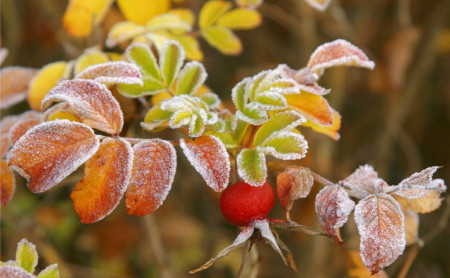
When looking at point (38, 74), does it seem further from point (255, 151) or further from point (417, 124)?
point (417, 124)

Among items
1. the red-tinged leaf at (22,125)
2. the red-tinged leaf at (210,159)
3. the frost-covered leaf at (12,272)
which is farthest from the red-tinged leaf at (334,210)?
the red-tinged leaf at (22,125)

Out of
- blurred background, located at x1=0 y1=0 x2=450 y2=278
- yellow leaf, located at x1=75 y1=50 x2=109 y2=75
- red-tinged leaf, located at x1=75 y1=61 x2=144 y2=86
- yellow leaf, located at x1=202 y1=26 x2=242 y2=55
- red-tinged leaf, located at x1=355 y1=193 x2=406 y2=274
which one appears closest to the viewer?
red-tinged leaf, located at x1=355 y1=193 x2=406 y2=274

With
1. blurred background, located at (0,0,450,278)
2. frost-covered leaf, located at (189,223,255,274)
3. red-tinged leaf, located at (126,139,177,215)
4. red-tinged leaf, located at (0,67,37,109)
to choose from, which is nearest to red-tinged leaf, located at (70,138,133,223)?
red-tinged leaf, located at (126,139,177,215)

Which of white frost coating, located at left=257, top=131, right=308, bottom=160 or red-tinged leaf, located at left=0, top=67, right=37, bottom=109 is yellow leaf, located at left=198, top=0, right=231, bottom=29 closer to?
red-tinged leaf, located at left=0, top=67, right=37, bottom=109

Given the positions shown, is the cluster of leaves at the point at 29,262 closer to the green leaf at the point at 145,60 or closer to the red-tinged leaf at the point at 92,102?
the red-tinged leaf at the point at 92,102

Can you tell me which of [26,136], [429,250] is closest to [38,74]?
[26,136]


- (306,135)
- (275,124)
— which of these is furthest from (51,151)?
(306,135)

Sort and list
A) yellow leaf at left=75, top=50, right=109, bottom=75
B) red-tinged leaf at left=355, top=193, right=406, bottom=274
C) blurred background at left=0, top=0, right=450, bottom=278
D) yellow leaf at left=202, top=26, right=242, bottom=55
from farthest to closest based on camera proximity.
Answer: blurred background at left=0, top=0, right=450, bottom=278, yellow leaf at left=202, top=26, right=242, bottom=55, yellow leaf at left=75, top=50, right=109, bottom=75, red-tinged leaf at left=355, top=193, right=406, bottom=274

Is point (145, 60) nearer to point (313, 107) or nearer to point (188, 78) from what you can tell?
point (188, 78)
